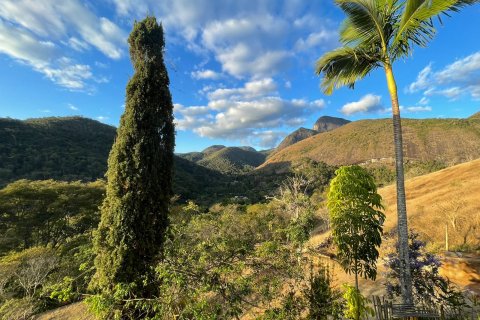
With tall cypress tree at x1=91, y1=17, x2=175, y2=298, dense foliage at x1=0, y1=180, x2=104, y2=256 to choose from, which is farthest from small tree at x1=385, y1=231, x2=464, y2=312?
dense foliage at x1=0, y1=180, x2=104, y2=256

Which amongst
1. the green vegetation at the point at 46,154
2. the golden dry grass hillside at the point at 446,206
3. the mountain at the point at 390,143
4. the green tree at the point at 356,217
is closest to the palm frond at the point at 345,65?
the green tree at the point at 356,217

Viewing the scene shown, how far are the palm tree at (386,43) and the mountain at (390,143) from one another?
74.8 meters

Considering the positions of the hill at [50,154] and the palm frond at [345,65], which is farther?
the hill at [50,154]

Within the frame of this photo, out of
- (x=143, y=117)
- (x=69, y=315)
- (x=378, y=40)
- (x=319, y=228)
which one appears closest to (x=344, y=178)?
(x=378, y=40)

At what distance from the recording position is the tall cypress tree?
6598 mm

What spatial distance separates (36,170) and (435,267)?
5694cm

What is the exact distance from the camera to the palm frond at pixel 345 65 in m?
6.71

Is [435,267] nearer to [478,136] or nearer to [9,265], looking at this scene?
[9,265]

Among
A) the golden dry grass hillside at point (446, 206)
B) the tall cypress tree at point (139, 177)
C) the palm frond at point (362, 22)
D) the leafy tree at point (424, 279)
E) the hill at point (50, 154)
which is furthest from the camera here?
the hill at point (50, 154)

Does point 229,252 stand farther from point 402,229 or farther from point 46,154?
point 46,154

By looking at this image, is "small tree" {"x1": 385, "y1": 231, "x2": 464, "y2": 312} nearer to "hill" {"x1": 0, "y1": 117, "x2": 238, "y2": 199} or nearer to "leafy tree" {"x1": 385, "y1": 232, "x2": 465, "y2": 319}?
"leafy tree" {"x1": 385, "y1": 232, "x2": 465, "y2": 319}

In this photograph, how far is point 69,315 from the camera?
548 inches

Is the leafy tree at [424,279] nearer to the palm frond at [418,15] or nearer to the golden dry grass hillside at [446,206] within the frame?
the palm frond at [418,15]

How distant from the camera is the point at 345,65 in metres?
7.18
